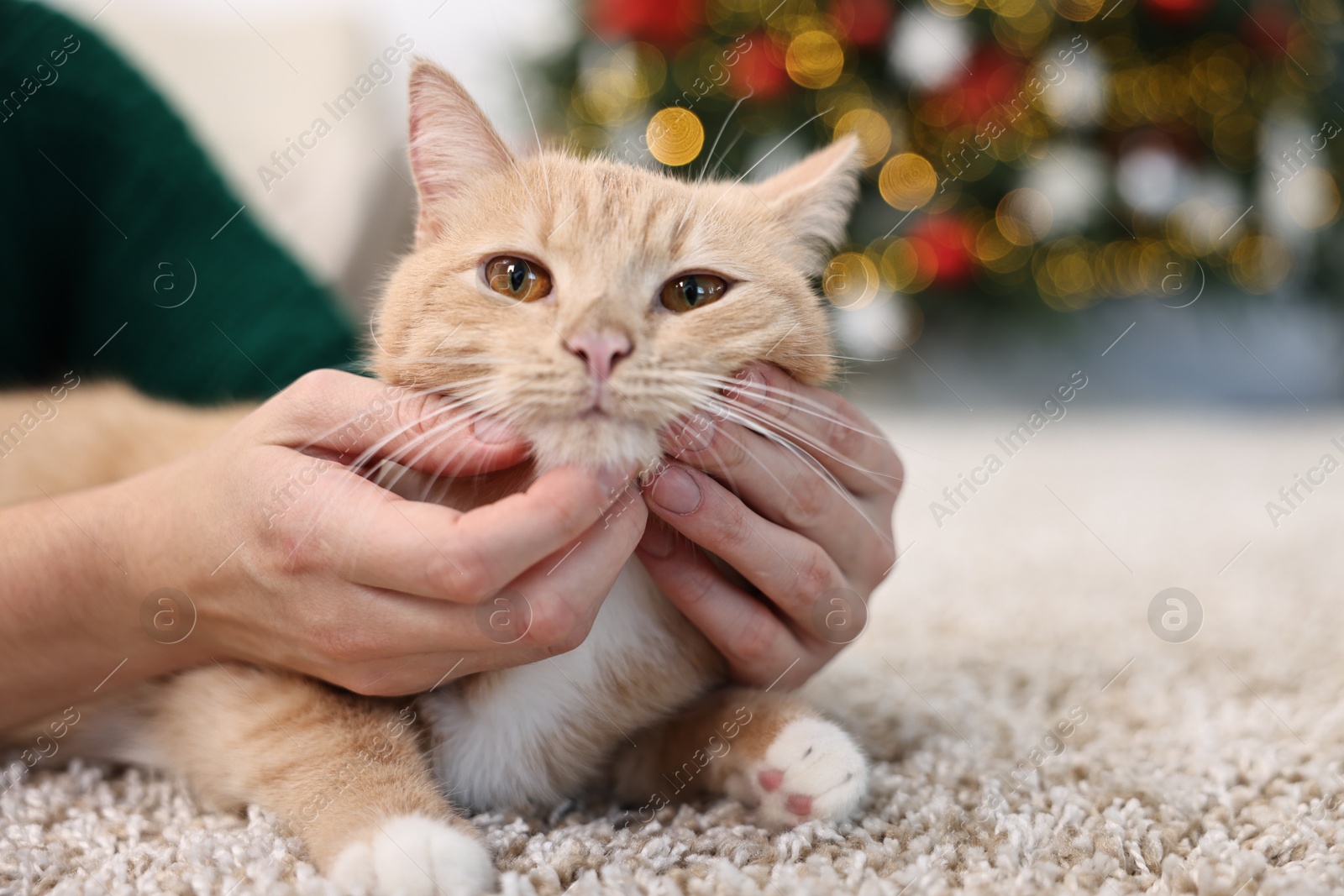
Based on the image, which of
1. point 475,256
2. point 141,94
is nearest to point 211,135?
point 141,94

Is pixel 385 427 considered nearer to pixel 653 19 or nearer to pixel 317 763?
pixel 317 763

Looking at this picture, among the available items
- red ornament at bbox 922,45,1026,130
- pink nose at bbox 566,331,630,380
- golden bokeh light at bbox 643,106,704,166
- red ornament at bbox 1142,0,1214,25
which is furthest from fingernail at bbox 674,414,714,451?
red ornament at bbox 1142,0,1214,25

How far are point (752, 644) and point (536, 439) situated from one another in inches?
15.8

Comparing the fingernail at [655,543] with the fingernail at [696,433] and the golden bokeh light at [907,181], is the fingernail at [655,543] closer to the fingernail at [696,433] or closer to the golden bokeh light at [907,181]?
the fingernail at [696,433]

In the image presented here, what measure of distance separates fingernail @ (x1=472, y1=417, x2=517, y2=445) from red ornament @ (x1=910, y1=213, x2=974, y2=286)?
3.41m

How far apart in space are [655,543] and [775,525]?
0.15 metres

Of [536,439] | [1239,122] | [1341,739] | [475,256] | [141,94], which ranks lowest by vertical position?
[1341,739]

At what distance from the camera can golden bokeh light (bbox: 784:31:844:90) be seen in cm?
365

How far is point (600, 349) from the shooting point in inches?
35.5

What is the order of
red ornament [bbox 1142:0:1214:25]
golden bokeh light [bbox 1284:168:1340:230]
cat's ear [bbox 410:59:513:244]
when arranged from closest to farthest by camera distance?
cat's ear [bbox 410:59:513:244] → red ornament [bbox 1142:0:1214:25] → golden bokeh light [bbox 1284:168:1340:230]

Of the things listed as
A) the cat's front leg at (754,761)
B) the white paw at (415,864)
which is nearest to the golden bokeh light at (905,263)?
the cat's front leg at (754,761)

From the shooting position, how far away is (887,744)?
1279mm

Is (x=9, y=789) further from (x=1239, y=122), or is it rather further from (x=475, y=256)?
(x=1239, y=122)

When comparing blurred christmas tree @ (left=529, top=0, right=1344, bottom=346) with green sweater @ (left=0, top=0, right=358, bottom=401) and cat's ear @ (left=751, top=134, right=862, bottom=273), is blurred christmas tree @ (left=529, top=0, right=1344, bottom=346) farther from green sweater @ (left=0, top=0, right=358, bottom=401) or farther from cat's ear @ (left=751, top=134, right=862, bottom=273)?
cat's ear @ (left=751, top=134, right=862, bottom=273)
